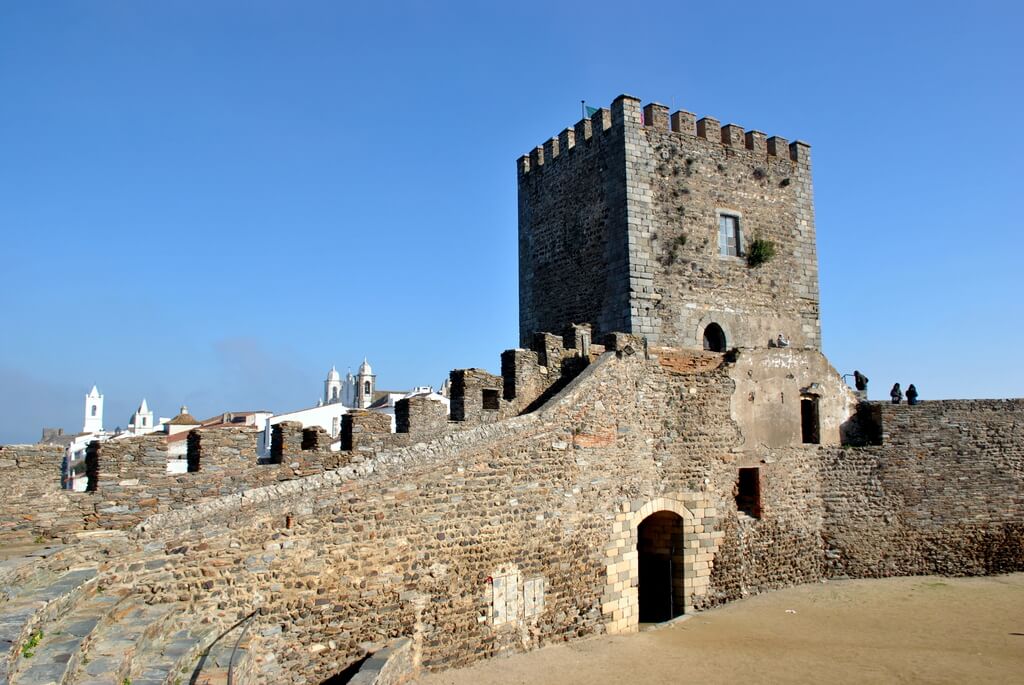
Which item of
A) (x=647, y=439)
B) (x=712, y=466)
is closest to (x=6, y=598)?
(x=647, y=439)

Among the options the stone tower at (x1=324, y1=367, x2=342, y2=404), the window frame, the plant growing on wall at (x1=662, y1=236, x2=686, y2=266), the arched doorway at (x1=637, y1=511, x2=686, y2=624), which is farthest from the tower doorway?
the stone tower at (x1=324, y1=367, x2=342, y2=404)

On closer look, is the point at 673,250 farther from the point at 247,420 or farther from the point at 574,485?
the point at 247,420

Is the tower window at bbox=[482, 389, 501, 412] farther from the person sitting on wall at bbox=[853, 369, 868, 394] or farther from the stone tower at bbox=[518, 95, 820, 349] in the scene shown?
the person sitting on wall at bbox=[853, 369, 868, 394]

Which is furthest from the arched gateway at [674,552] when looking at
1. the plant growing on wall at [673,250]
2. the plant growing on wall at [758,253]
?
the plant growing on wall at [758,253]

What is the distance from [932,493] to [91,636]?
1631cm

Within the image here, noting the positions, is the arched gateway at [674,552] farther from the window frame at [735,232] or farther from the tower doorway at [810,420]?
the window frame at [735,232]

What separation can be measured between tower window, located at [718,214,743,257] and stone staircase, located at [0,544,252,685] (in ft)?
41.8

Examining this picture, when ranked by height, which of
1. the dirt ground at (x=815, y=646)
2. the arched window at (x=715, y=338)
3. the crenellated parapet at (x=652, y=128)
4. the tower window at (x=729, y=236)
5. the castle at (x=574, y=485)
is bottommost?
the dirt ground at (x=815, y=646)

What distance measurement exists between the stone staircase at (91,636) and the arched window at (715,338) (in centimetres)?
1149

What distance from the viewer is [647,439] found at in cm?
1285

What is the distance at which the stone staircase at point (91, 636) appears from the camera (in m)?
5.15

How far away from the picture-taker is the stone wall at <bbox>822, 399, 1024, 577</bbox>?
16062 millimetres

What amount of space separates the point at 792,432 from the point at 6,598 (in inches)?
534

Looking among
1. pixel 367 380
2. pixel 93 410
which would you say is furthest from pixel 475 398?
pixel 93 410
